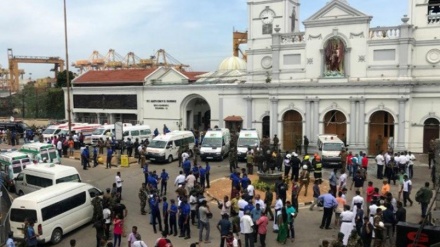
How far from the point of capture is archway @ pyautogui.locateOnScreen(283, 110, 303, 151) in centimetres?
3575

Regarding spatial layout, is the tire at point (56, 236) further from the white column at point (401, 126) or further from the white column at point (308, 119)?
the white column at point (401, 126)

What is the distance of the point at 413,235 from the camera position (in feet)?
40.6

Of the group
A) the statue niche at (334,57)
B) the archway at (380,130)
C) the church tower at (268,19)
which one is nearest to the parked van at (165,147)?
the church tower at (268,19)

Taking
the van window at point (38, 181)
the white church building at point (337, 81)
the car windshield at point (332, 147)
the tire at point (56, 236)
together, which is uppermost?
the white church building at point (337, 81)

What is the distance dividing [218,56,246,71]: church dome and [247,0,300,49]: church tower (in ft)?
44.2

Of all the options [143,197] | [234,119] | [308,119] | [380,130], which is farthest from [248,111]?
[143,197]

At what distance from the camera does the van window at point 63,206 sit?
14926 mm

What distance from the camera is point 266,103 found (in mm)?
37719

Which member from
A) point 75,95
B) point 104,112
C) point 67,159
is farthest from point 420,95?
point 75,95

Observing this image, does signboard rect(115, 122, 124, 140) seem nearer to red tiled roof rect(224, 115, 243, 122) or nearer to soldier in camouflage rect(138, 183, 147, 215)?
red tiled roof rect(224, 115, 243, 122)

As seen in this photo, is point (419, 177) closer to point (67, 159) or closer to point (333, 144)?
point (333, 144)

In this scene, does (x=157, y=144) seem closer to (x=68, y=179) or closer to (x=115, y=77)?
(x=68, y=179)

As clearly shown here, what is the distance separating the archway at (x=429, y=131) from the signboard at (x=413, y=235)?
21.6 meters

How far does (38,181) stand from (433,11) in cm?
Result: 2944
